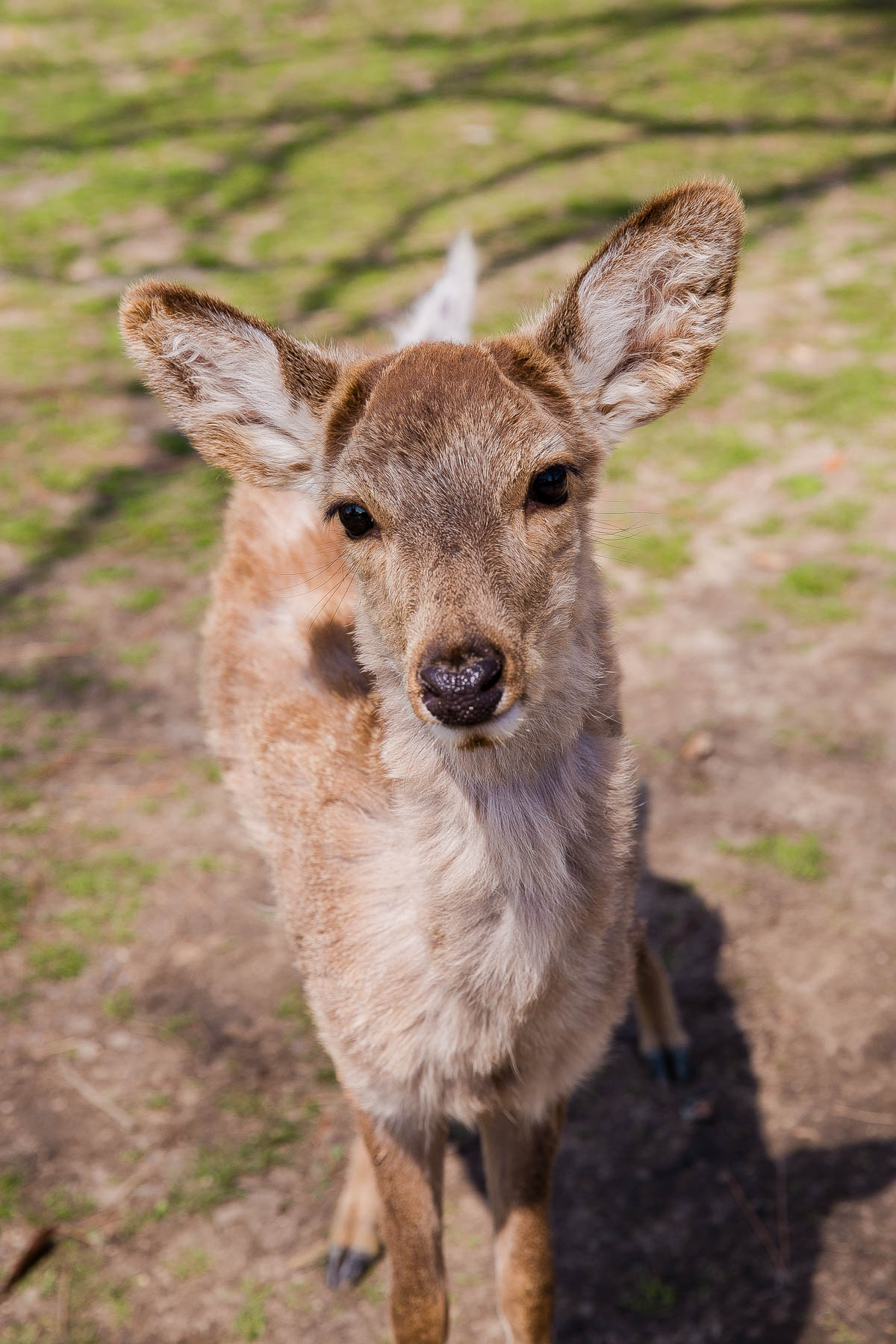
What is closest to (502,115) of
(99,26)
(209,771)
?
(99,26)

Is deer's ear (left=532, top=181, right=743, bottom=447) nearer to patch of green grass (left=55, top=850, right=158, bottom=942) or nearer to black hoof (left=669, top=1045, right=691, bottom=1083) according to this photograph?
black hoof (left=669, top=1045, right=691, bottom=1083)

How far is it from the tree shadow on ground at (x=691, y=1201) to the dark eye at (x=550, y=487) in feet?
6.96

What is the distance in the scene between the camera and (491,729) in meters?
2.13

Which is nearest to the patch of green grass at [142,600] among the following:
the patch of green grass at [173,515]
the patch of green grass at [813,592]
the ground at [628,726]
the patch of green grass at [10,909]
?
the ground at [628,726]

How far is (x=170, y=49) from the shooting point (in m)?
12.8

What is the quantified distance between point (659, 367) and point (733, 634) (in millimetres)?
2719

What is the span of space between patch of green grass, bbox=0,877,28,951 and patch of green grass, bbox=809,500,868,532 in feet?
13.1

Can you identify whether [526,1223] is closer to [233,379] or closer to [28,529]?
[233,379]

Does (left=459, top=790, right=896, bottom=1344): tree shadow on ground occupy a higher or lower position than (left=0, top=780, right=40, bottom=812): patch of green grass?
lower

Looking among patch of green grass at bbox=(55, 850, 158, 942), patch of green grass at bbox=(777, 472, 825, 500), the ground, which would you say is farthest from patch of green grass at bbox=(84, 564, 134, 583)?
patch of green grass at bbox=(777, 472, 825, 500)

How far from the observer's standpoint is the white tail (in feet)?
12.3

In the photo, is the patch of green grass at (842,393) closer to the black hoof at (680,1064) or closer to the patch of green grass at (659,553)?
the patch of green grass at (659,553)

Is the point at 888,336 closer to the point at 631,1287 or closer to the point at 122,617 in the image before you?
Result: the point at 122,617

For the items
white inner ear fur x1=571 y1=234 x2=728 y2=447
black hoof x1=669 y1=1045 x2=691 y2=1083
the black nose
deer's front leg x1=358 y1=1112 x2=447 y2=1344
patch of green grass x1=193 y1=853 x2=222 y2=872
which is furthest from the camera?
patch of green grass x1=193 y1=853 x2=222 y2=872
